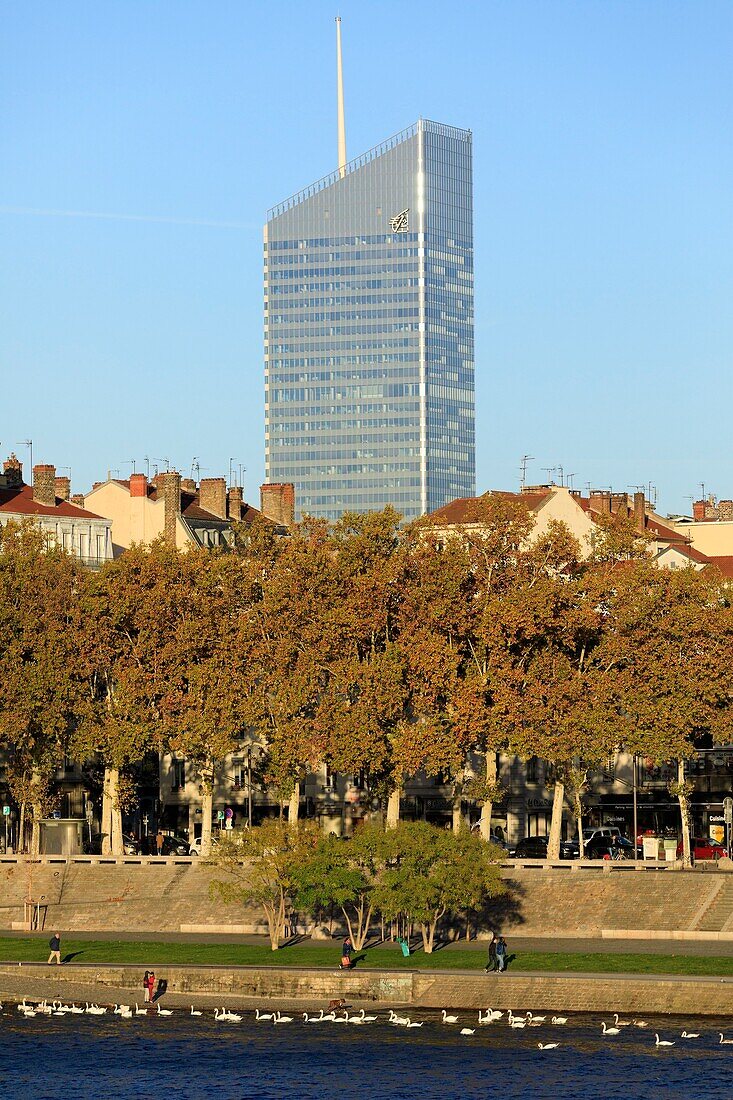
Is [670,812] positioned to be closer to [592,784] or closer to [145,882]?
[592,784]

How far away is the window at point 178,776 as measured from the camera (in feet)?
506

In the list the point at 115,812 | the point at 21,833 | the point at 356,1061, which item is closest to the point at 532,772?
the point at 115,812

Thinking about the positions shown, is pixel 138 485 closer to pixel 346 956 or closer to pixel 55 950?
pixel 55 950

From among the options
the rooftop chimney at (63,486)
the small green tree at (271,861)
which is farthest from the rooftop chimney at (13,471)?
the small green tree at (271,861)

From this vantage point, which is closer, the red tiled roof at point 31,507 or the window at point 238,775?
the window at point 238,775

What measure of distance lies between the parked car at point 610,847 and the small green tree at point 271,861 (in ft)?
90.2

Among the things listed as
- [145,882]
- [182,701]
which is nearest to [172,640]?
[182,701]

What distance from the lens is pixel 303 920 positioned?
115125 mm

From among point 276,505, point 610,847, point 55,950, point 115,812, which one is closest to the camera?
point 55,950

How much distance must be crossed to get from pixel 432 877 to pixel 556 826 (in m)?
17.6

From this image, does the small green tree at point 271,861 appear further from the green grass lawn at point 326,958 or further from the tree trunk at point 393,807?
the tree trunk at point 393,807

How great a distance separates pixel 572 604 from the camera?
126 metres

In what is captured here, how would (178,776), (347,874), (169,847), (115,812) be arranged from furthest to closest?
(178,776) → (169,847) → (115,812) → (347,874)

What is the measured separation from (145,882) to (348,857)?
19329 mm
